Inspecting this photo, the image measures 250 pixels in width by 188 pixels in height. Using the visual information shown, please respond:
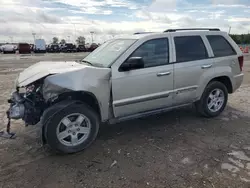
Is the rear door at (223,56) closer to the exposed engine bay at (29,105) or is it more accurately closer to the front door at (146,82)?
the front door at (146,82)

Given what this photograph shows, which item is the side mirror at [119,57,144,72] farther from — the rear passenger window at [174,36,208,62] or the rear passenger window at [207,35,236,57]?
the rear passenger window at [207,35,236,57]

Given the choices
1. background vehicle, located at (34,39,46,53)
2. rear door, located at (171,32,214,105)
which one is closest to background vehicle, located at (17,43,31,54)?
background vehicle, located at (34,39,46,53)

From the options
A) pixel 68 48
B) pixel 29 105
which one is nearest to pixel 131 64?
pixel 29 105

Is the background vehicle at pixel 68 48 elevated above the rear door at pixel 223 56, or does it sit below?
above

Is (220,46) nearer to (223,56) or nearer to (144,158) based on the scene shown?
(223,56)

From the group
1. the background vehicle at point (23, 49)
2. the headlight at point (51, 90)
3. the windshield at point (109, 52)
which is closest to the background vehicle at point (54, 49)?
the background vehicle at point (23, 49)

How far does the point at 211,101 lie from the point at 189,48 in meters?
1.32

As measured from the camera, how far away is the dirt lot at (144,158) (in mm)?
2998

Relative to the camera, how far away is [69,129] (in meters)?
3.64

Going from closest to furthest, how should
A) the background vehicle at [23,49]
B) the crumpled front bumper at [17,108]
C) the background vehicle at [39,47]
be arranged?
the crumpled front bumper at [17,108] < the background vehicle at [23,49] < the background vehicle at [39,47]

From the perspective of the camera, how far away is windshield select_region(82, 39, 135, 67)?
4054mm

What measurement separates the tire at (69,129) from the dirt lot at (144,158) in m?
0.13

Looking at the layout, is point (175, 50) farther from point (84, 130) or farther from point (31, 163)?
point (31, 163)

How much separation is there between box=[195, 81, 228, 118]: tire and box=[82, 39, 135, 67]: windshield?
78.9 inches
